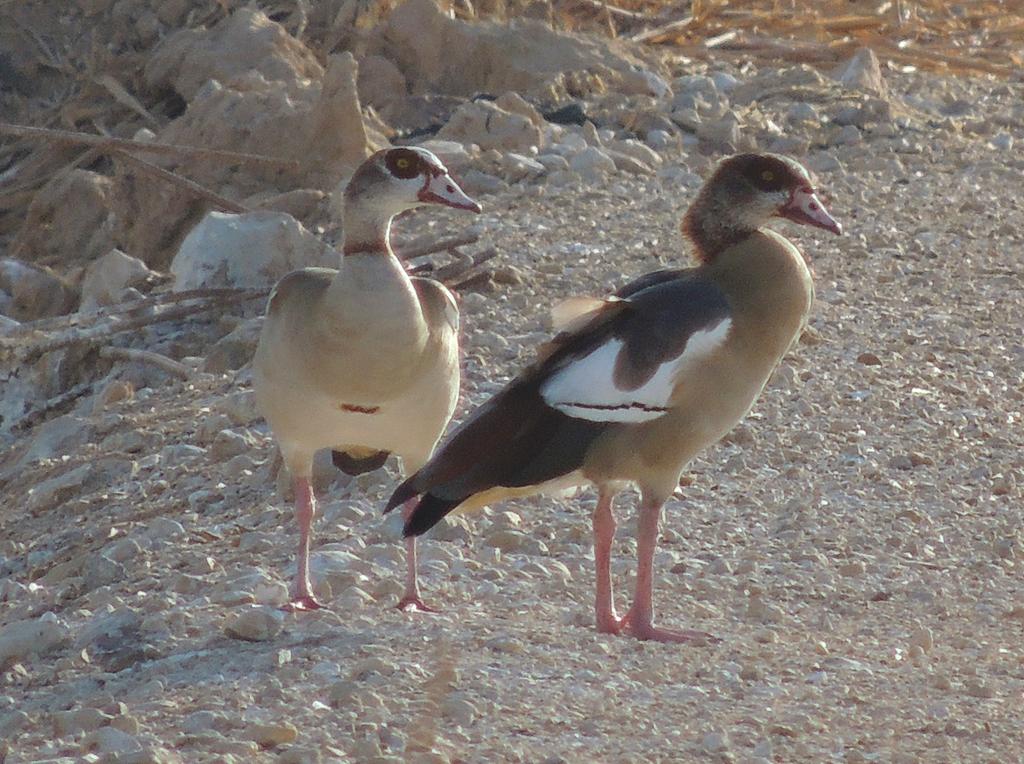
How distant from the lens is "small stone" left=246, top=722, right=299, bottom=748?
4262 millimetres

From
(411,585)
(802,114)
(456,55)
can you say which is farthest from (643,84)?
(411,585)

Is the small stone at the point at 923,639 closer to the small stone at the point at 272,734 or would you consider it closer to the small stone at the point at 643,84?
the small stone at the point at 272,734

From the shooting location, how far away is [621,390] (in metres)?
5.40

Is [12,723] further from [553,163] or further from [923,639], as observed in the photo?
[553,163]

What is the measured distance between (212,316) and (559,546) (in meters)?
3.27

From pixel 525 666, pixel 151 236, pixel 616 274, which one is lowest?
pixel 151 236

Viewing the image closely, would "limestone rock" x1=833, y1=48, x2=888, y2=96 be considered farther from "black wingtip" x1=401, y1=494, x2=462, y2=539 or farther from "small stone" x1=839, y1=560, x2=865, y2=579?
"black wingtip" x1=401, y1=494, x2=462, y2=539

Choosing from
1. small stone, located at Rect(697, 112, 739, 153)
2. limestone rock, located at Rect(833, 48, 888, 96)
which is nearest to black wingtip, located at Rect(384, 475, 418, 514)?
small stone, located at Rect(697, 112, 739, 153)

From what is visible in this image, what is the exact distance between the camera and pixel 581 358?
5.54 meters

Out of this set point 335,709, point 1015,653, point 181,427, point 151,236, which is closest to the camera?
point 335,709

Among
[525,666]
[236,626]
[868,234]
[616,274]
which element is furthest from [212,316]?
[525,666]

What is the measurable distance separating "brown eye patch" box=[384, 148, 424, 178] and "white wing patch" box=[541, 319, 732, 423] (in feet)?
2.87

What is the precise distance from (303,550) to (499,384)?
171 centimetres

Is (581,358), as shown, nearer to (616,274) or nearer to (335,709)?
(335,709)
